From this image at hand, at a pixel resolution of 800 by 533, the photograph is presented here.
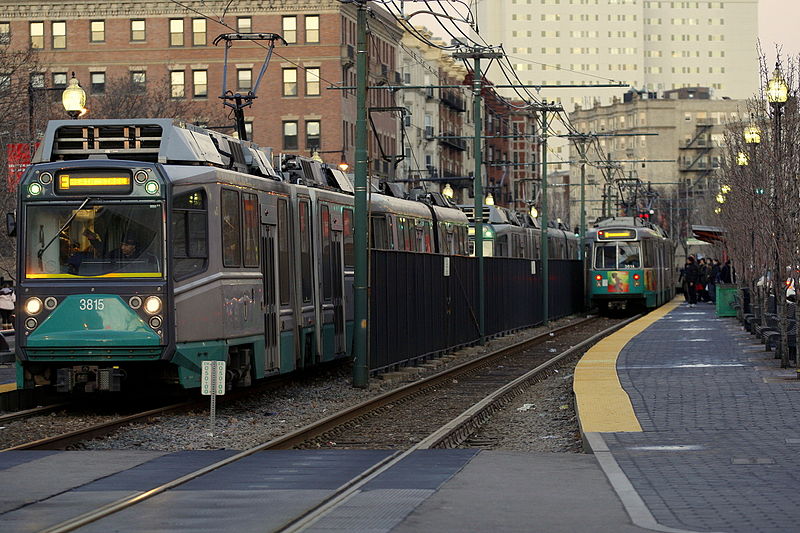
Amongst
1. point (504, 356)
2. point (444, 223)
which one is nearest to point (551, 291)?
point (444, 223)

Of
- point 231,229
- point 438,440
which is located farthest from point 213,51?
point 438,440

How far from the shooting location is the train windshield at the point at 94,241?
66.7ft

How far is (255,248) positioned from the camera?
22422 millimetres

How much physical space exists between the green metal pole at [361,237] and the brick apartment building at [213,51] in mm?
59979

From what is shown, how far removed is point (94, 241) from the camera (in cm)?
2048

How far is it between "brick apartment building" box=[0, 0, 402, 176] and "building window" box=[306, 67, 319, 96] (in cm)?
5

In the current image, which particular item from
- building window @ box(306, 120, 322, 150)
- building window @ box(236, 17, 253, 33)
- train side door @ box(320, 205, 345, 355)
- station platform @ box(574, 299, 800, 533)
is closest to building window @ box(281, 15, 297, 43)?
building window @ box(236, 17, 253, 33)

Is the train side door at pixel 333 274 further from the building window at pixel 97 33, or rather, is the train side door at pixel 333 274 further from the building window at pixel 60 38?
the building window at pixel 60 38

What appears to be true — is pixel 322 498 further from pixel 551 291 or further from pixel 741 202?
pixel 551 291

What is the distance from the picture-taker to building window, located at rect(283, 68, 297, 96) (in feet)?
285

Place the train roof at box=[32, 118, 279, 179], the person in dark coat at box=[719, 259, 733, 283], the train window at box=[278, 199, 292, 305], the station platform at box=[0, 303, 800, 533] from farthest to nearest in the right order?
the person in dark coat at box=[719, 259, 733, 283]
the train window at box=[278, 199, 292, 305]
the train roof at box=[32, 118, 279, 179]
the station platform at box=[0, 303, 800, 533]

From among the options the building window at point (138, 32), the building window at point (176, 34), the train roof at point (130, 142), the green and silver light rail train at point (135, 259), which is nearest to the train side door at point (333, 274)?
the green and silver light rail train at point (135, 259)

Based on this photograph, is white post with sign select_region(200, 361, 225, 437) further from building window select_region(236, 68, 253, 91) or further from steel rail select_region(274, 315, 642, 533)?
building window select_region(236, 68, 253, 91)

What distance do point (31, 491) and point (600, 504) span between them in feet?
14.7
